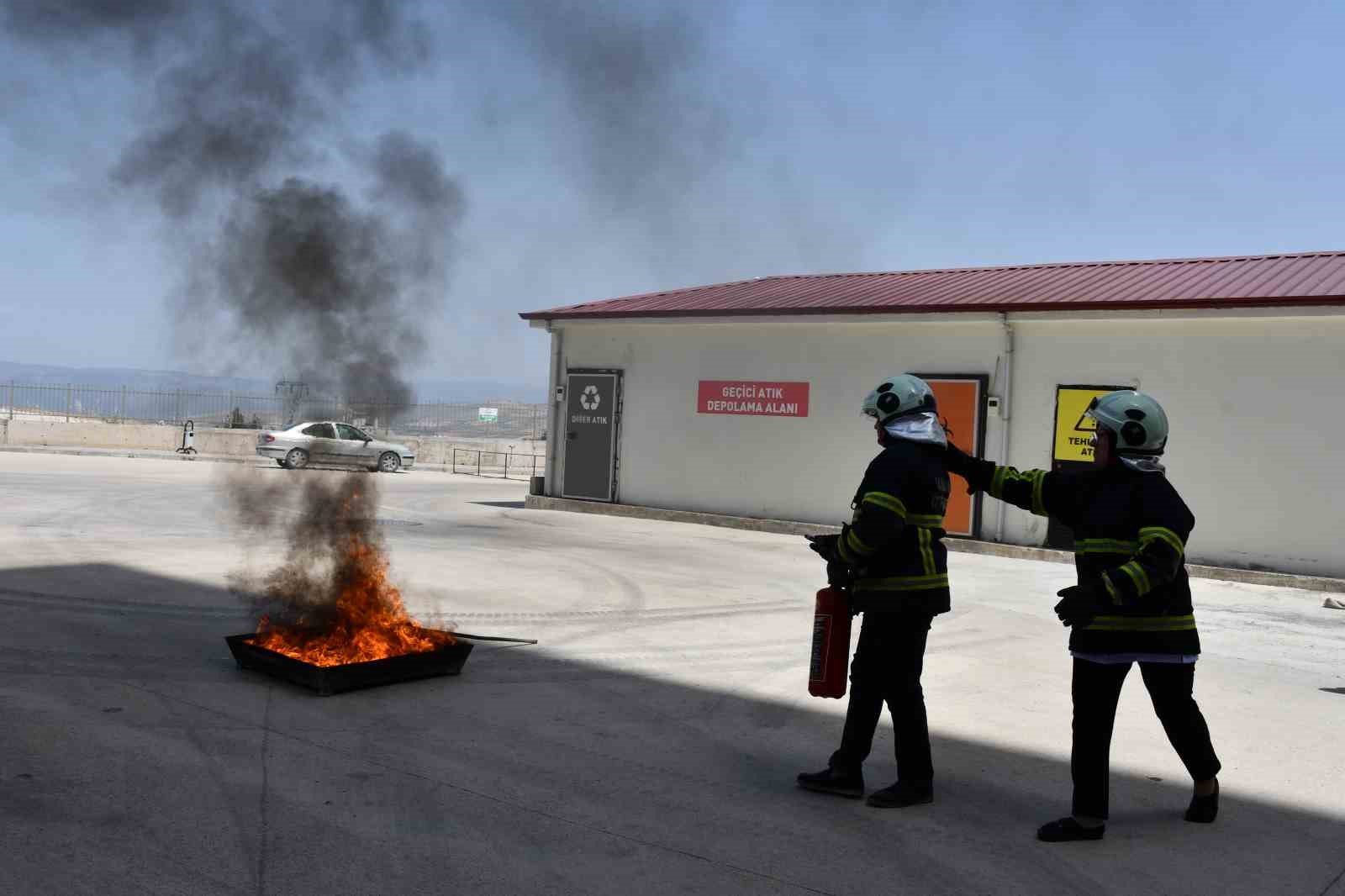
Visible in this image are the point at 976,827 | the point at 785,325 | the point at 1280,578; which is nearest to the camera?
the point at 976,827

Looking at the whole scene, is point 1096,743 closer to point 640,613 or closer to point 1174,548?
point 1174,548

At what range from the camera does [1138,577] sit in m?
4.28

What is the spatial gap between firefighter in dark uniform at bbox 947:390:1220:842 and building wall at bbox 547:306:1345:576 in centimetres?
1114

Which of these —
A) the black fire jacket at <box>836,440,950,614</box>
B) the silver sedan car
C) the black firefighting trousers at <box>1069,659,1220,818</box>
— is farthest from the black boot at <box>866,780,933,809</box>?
the silver sedan car

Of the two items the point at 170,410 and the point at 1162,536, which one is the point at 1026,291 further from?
the point at 170,410

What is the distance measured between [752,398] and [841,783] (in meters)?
14.1

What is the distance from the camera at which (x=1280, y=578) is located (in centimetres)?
1419

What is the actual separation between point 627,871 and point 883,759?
6.69 feet

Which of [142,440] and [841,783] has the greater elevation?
[142,440]

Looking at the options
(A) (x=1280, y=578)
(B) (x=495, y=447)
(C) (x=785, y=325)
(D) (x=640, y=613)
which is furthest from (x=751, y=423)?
(B) (x=495, y=447)

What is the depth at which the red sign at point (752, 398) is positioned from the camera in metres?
18.4

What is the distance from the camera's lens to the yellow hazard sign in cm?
1570

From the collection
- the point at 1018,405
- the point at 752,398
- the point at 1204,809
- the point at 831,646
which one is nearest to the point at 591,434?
the point at 752,398

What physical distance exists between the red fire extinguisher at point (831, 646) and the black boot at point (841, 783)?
1.12 ft
